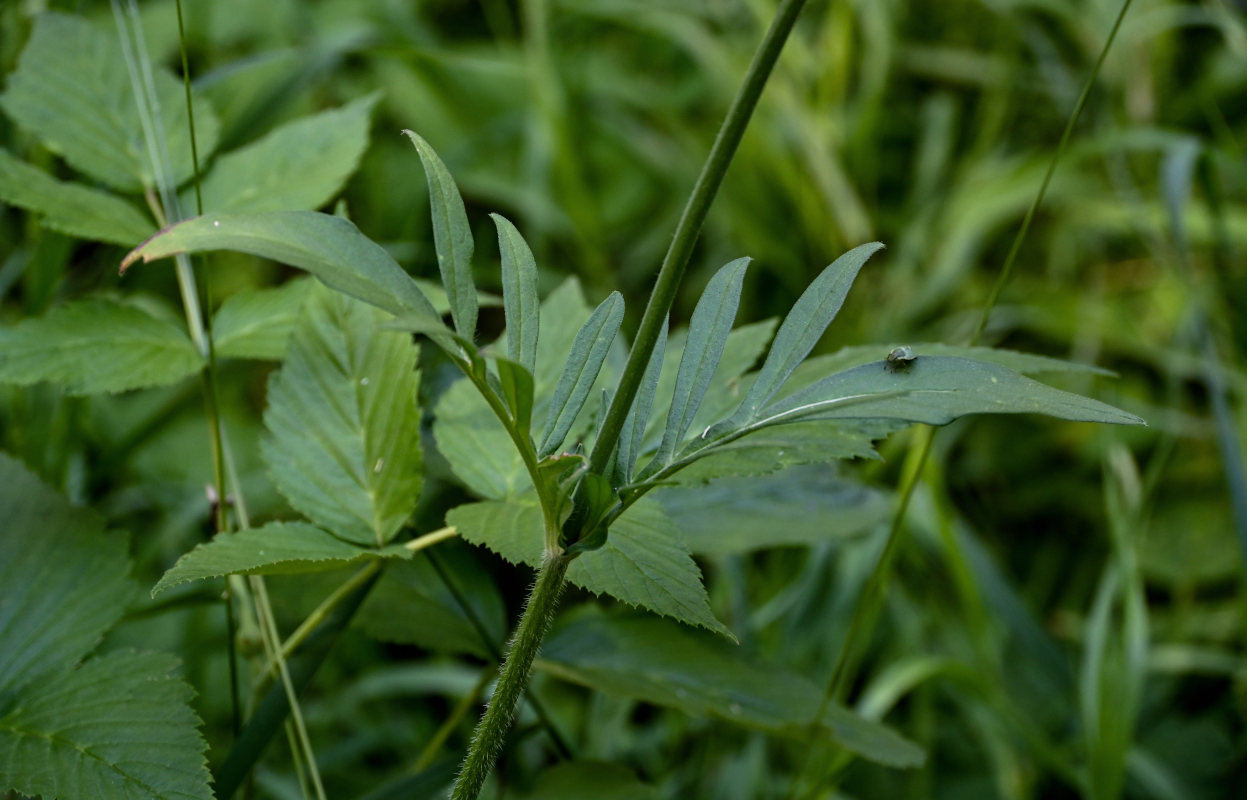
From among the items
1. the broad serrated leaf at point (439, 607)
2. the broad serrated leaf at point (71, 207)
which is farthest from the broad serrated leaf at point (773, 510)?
the broad serrated leaf at point (71, 207)

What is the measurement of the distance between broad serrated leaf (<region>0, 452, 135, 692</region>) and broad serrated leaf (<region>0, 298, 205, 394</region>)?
0.20 feet

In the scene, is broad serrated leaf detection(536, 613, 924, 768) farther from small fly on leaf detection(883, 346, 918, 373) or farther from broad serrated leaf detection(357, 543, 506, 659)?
small fly on leaf detection(883, 346, 918, 373)

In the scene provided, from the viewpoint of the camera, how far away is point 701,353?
16.7 inches

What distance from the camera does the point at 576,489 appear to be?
1.35ft

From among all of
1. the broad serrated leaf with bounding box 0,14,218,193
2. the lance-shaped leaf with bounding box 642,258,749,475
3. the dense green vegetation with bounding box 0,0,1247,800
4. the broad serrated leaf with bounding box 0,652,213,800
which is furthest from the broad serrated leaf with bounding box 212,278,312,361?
the lance-shaped leaf with bounding box 642,258,749,475

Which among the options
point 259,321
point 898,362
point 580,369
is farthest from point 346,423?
point 898,362

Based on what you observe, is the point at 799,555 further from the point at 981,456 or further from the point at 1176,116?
the point at 1176,116

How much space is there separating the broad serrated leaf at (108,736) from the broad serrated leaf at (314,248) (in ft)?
0.78

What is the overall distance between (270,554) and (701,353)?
237 mm

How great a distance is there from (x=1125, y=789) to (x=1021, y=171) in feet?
3.65

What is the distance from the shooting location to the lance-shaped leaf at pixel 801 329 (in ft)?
1.33

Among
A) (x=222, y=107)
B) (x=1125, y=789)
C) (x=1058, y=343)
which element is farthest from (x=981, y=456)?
(x=222, y=107)

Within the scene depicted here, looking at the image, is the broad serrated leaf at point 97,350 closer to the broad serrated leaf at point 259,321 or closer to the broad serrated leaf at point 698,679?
the broad serrated leaf at point 259,321

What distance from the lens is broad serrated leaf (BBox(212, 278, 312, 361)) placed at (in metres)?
0.65
